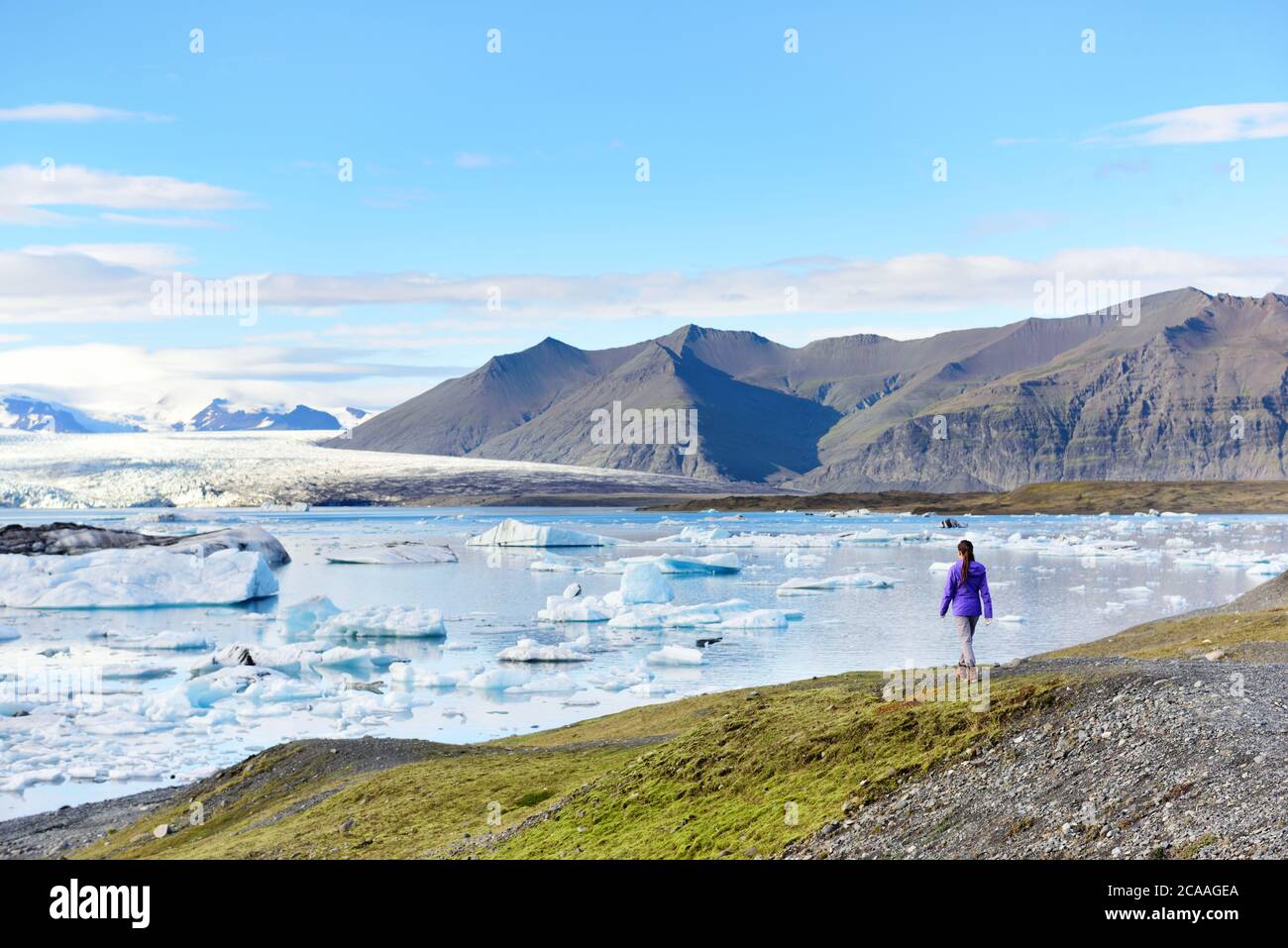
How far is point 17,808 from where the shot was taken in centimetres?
1812

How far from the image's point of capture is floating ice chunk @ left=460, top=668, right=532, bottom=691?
27.6 meters

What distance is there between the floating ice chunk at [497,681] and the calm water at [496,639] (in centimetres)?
52

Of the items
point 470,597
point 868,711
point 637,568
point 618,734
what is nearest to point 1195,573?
point 637,568

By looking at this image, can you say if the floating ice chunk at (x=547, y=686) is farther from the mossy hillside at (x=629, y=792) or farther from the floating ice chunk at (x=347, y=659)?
the mossy hillside at (x=629, y=792)

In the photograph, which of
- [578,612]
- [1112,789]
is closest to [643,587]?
[578,612]

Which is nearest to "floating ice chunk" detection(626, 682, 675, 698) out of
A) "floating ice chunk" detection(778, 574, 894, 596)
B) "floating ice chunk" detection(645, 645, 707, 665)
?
"floating ice chunk" detection(645, 645, 707, 665)

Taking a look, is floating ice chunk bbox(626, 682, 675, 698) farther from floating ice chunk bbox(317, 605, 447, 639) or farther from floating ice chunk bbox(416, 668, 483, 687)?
floating ice chunk bbox(317, 605, 447, 639)

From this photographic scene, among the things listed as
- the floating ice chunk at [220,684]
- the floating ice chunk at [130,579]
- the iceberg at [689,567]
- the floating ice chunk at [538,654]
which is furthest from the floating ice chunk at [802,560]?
the floating ice chunk at [220,684]

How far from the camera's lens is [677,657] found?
1228 inches

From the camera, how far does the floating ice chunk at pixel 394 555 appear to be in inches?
2832

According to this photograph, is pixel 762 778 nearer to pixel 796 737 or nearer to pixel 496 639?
pixel 796 737

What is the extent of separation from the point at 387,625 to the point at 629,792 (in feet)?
82.7

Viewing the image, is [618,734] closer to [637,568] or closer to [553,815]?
[553,815]
